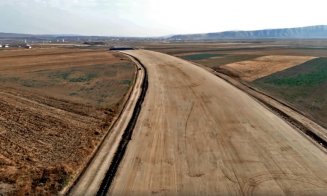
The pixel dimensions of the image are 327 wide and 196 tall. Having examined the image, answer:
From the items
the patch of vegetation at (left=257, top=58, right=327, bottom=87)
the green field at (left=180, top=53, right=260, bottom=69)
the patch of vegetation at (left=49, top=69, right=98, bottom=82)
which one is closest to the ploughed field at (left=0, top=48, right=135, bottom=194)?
the patch of vegetation at (left=49, top=69, right=98, bottom=82)

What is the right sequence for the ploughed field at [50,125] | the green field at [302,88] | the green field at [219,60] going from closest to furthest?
the ploughed field at [50,125], the green field at [302,88], the green field at [219,60]

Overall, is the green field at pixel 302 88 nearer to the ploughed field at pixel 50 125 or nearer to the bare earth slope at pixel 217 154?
the bare earth slope at pixel 217 154

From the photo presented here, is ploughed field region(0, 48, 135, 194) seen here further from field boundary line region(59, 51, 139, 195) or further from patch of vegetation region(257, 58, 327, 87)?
patch of vegetation region(257, 58, 327, 87)

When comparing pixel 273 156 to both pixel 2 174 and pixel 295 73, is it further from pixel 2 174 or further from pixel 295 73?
pixel 295 73

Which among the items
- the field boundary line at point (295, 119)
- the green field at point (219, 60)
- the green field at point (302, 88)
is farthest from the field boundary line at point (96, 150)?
the green field at point (219, 60)

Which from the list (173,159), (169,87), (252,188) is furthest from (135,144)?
(169,87)

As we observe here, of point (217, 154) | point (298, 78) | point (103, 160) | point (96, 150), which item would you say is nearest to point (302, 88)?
point (298, 78)
